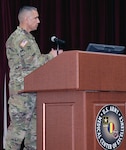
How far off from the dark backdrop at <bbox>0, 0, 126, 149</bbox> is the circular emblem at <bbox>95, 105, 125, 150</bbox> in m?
1.75

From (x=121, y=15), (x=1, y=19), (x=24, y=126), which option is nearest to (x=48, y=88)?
(x=24, y=126)

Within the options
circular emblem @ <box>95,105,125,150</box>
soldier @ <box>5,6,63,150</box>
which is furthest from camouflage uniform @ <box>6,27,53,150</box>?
circular emblem @ <box>95,105,125,150</box>

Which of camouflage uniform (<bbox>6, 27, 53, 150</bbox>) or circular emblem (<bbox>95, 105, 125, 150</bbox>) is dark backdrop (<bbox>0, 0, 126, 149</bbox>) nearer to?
camouflage uniform (<bbox>6, 27, 53, 150</bbox>)

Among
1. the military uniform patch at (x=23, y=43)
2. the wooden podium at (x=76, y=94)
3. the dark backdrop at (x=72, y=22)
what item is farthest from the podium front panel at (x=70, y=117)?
the dark backdrop at (x=72, y=22)

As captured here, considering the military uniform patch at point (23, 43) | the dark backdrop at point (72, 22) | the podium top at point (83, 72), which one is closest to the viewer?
the podium top at point (83, 72)

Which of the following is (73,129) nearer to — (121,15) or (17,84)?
(17,84)

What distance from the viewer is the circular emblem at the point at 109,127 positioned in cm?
192

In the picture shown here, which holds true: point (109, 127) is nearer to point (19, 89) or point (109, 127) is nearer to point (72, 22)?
point (19, 89)

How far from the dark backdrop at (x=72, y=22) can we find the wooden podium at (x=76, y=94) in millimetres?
1533

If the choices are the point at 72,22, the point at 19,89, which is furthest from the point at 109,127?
the point at 72,22

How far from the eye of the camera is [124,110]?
2016 mm

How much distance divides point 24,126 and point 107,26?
198 cm

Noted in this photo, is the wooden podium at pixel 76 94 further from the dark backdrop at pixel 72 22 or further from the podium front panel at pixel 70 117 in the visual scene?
the dark backdrop at pixel 72 22

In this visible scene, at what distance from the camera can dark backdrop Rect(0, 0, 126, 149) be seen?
3568 mm
